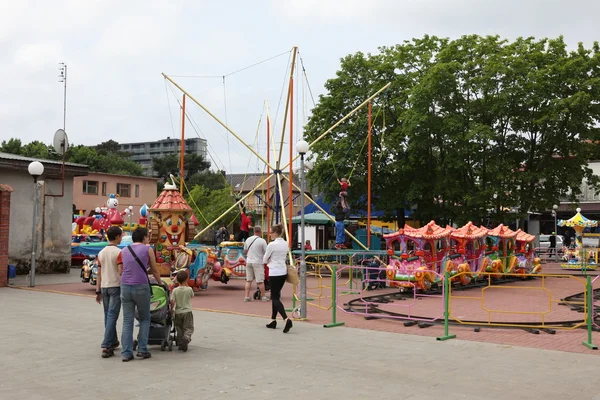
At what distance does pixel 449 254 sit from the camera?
760 inches

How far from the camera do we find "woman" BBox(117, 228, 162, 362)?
8.19 meters

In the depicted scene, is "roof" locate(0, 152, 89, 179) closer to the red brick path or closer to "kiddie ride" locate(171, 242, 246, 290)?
the red brick path

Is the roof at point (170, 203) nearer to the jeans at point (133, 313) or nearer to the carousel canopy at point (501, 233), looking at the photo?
the jeans at point (133, 313)

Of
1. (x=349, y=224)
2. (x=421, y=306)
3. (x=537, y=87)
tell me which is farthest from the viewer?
(x=349, y=224)

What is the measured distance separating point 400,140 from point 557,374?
85.3ft

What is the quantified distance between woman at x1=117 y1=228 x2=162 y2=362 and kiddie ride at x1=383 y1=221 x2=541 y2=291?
344 inches

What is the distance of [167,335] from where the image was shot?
898 cm

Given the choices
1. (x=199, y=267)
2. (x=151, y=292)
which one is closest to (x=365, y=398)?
(x=151, y=292)

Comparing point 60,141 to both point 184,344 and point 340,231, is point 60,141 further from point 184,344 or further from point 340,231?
point 184,344

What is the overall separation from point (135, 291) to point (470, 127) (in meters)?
24.5

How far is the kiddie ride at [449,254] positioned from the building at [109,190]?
44.6 m

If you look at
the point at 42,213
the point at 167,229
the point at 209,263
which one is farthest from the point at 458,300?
the point at 42,213

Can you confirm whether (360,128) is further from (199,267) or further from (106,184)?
(106,184)

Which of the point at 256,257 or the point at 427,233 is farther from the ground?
the point at 427,233
